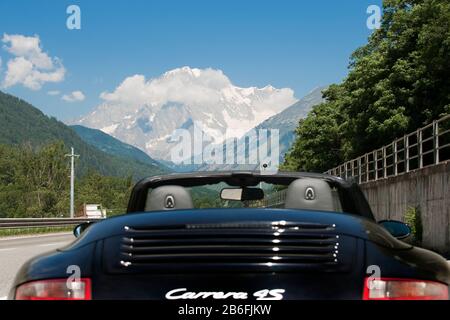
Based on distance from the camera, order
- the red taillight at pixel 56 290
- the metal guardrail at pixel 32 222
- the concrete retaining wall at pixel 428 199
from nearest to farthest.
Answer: the red taillight at pixel 56 290 < the concrete retaining wall at pixel 428 199 < the metal guardrail at pixel 32 222

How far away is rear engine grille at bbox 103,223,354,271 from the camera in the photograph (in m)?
2.92

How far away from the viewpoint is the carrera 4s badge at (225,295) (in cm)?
279

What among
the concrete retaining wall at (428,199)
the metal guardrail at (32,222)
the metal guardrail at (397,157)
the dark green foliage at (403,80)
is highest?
the dark green foliage at (403,80)

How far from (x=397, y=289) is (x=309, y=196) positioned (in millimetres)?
1462

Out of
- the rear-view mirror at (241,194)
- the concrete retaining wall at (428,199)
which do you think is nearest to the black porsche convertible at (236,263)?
the rear-view mirror at (241,194)

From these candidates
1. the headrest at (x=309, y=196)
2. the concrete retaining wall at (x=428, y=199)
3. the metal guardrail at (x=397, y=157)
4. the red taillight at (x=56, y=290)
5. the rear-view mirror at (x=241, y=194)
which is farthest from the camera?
the metal guardrail at (x=397, y=157)

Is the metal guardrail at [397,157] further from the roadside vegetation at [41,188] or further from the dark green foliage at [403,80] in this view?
the roadside vegetation at [41,188]

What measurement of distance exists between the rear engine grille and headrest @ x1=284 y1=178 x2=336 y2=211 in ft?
3.38

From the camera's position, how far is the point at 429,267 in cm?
311

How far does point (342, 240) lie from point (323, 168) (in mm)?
77774

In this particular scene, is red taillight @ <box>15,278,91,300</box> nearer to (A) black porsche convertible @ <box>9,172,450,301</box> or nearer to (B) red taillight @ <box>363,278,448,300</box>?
(A) black porsche convertible @ <box>9,172,450,301</box>

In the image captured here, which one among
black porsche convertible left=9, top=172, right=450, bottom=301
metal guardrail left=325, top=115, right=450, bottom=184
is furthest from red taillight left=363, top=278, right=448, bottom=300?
metal guardrail left=325, top=115, right=450, bottom=184

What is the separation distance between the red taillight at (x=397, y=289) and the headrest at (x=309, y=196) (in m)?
1.33

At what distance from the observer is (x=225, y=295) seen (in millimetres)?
2807
